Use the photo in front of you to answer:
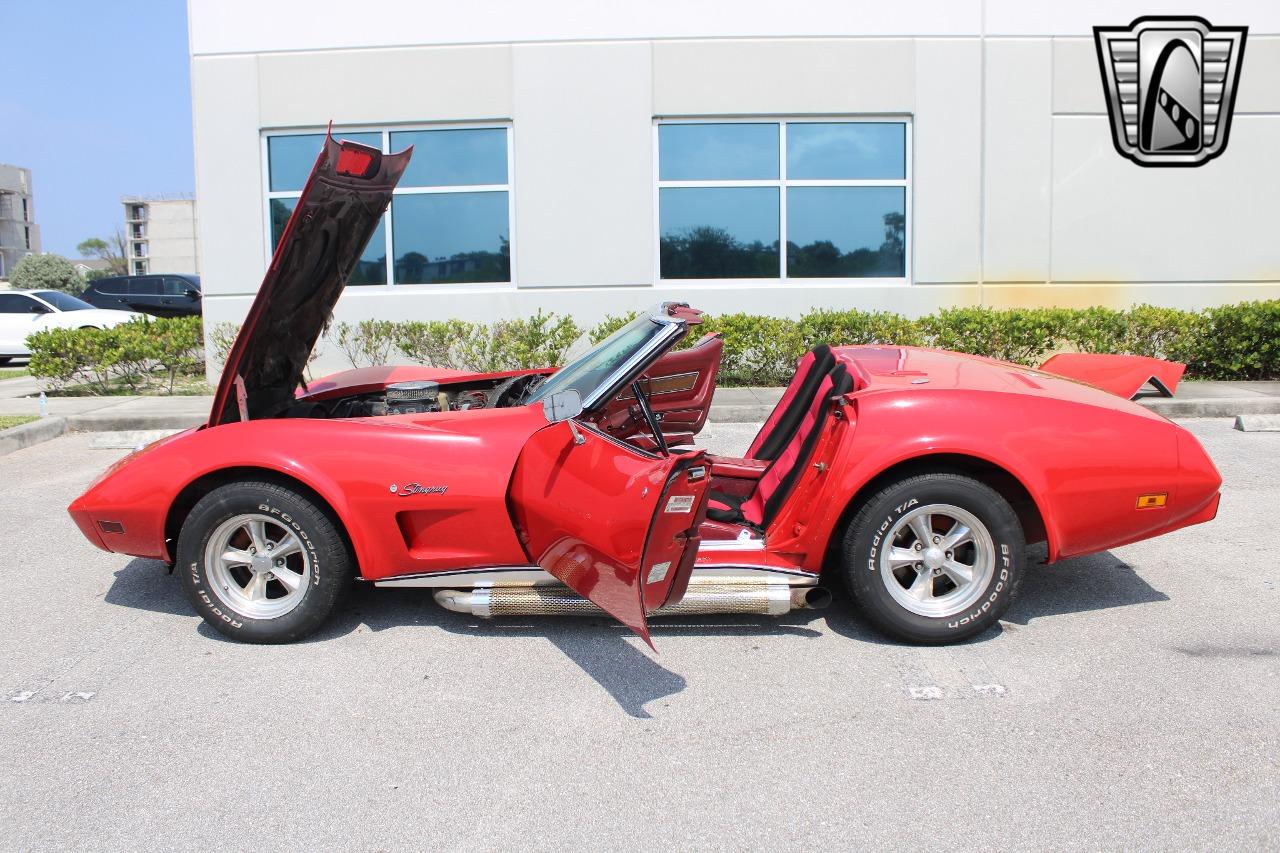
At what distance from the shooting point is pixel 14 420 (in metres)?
10.0

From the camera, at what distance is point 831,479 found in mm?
4285

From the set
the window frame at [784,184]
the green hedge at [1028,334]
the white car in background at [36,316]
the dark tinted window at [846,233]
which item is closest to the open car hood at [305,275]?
the green hedge at [1028,334]

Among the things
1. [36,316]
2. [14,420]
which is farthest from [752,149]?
[36,316]

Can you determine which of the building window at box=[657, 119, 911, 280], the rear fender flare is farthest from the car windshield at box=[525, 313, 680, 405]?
the building window at box=[657, 119, 911, 280]

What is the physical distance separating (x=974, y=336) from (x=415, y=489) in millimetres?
8678

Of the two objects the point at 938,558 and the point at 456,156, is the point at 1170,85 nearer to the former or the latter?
the point at 456,156

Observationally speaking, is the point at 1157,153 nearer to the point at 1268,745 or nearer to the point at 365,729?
the point at 1268,745

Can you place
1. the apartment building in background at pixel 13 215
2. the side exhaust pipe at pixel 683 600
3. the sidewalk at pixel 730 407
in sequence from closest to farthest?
the side exhaust pipe at pixel 683 600 < the sidewalk at pixel 730 407 < the apartment building in background at pixel 13 215

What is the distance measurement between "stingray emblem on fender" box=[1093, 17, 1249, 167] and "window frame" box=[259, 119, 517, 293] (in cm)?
728

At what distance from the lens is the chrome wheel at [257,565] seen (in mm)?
4352

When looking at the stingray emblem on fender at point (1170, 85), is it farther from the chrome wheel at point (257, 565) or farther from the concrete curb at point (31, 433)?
the concrete curb at point (31, 433)

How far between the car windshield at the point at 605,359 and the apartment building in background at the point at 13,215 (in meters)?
133

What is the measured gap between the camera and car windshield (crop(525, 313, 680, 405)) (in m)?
4.20

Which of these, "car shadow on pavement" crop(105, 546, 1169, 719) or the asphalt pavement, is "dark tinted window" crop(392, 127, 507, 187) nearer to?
"car shadow on pavement" crop(105, 546, 1169, 719)
